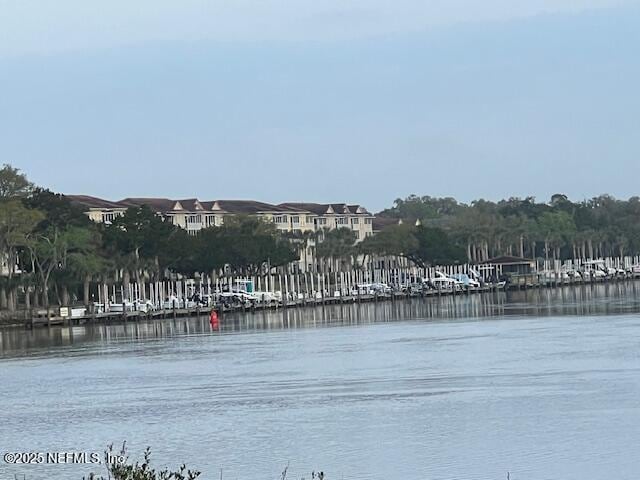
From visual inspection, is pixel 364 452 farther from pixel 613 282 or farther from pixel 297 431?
pixel 613 282

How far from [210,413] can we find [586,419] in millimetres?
11765

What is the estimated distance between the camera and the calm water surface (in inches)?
1421

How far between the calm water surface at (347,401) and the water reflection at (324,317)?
283cm

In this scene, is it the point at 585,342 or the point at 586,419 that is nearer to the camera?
the point at 586,419

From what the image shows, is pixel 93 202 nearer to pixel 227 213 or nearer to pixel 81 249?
pixel 227 213

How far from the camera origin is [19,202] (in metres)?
115

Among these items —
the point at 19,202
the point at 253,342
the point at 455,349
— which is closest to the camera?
the point at 455,349

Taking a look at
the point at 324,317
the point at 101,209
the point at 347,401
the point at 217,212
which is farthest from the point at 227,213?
the point at 347,401

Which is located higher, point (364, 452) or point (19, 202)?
point (19, 202)

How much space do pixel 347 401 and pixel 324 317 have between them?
2654 inches

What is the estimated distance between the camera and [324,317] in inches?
4520

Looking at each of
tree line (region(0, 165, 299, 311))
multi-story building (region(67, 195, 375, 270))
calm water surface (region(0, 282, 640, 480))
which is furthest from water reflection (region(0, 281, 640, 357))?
multi-story building (region(67, 195, 375, 270))

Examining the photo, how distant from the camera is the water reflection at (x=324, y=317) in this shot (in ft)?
297

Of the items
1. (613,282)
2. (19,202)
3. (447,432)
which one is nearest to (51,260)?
(19,202)
